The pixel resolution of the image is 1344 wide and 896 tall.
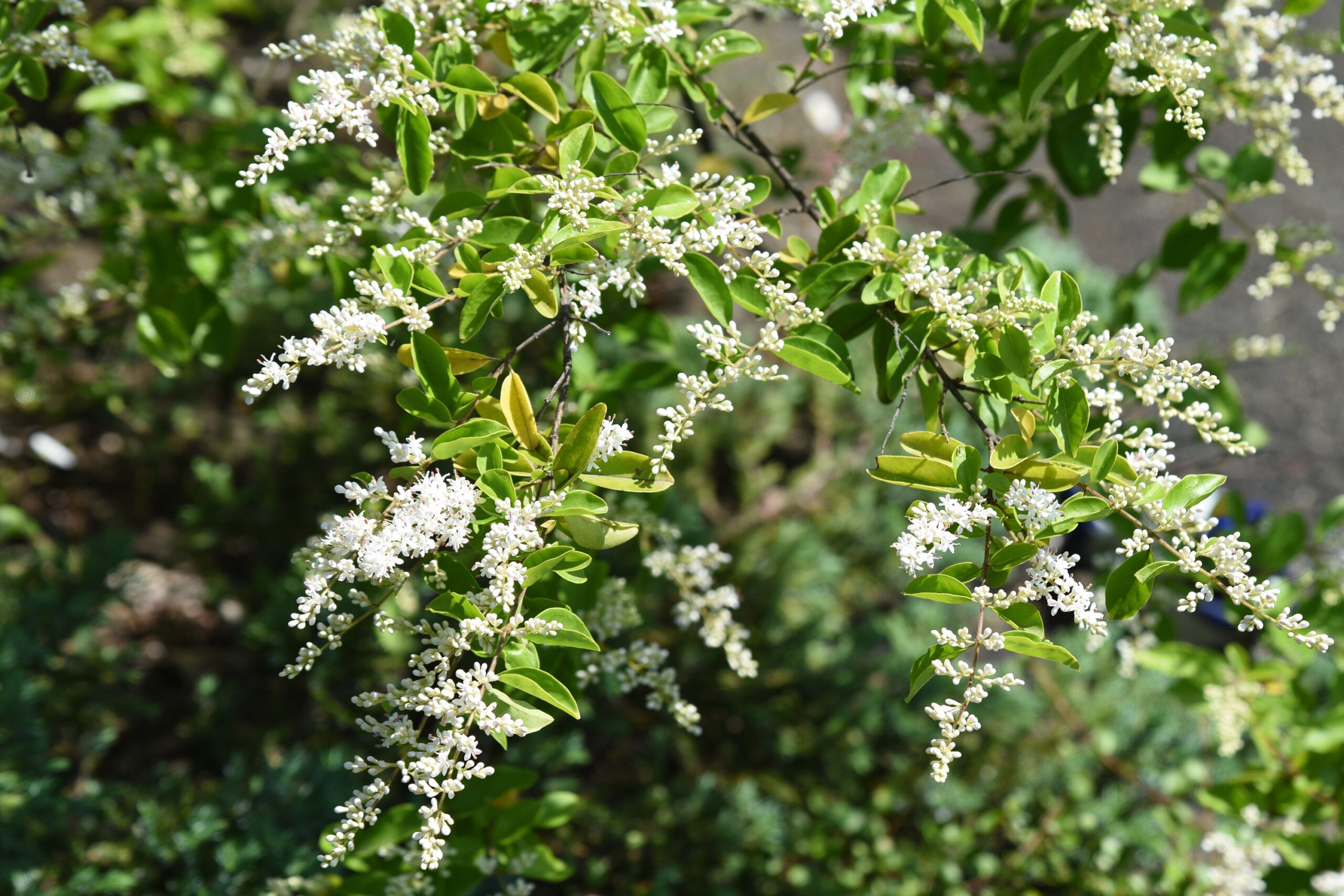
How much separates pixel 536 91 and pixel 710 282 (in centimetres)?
41

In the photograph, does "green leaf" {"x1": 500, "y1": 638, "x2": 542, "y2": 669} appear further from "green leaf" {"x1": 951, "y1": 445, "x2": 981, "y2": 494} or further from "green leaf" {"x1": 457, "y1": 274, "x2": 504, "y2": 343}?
"green leaf" {"x1": 951, "y1": 445, "x2": 981, "y2": 494}

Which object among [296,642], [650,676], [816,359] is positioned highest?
[816,359]

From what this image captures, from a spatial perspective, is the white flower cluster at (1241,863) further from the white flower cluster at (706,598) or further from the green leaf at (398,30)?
the green leaf at (398,30)

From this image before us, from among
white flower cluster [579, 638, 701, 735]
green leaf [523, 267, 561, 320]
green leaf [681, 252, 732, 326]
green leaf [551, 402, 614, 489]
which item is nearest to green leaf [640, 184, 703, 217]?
green leaf [681, 252, 732, 326]

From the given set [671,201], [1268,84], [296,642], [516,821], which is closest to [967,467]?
[671,201]

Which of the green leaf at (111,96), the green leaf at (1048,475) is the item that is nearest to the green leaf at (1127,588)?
the green leaf at (1048,475)

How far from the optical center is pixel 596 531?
1.22 metres

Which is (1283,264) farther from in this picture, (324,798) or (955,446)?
(324,798)

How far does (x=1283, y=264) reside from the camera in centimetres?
188

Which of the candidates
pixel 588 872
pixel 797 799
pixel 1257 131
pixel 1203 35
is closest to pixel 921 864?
pixel 797 799

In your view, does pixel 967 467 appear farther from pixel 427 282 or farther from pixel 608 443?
pixel 427 282

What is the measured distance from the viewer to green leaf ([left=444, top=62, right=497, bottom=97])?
1321 mm

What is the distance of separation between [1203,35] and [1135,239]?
12.6ft

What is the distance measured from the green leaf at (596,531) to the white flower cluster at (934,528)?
0.35 m
